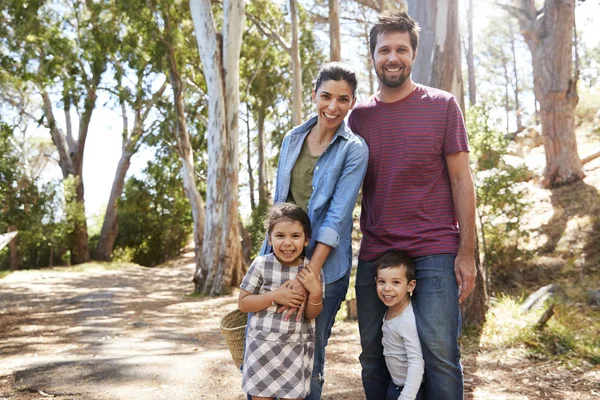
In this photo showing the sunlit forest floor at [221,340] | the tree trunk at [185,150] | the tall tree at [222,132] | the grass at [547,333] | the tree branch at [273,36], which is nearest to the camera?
the sunlit forest floor at [221,340]

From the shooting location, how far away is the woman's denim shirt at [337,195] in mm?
2578

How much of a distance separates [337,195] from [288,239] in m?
0.30

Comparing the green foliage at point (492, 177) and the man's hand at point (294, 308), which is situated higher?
the green foliage at point (492, 177)

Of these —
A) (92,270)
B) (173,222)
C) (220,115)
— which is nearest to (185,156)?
(220,115)

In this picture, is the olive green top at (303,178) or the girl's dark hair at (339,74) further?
the olive green top at (303,178)

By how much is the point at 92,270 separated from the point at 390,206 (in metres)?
18.7

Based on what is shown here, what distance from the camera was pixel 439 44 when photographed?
569 centimetres

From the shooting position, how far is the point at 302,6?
1670 cm

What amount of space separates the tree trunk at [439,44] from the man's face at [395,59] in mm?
3121

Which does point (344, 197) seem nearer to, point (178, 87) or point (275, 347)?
point (275, 347)

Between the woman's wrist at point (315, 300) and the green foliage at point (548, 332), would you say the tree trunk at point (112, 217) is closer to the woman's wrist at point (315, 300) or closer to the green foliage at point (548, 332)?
the green foliage at point (548, 332)

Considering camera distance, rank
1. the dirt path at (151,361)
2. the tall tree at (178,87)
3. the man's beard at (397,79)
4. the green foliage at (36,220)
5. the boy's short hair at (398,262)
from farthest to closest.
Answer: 1. the green foliage at (36,220)
2. the tall tree at (178,87)
3. the dirt path at (151,361)
4. the man's beard at (397,79)
5. the boy's short hair at (398,262)

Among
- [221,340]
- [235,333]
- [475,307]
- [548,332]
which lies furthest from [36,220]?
[235,333]

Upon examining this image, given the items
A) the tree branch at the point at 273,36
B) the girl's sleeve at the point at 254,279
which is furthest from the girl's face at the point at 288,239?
the tree branch at the point at 273,36
